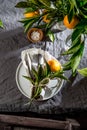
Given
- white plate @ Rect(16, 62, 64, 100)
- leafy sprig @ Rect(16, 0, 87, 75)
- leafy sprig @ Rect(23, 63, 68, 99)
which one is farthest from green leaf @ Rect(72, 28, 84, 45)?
white plate @ Rect(16, 62, 64, 100)

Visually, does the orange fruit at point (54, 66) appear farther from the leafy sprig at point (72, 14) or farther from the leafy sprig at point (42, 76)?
the leafy sprig at point (72, 14)

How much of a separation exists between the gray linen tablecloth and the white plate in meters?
0.02

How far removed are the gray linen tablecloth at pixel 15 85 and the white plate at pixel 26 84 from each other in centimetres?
2

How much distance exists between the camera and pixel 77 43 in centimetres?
65

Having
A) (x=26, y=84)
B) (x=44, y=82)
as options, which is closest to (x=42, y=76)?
(x=44, y=82)

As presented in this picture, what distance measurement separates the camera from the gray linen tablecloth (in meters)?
0.96

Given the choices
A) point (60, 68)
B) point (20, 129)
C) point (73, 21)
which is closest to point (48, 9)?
point (73, 21)

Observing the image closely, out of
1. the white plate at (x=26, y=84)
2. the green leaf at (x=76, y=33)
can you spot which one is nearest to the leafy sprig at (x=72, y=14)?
the green leaf at (x=76, y=33)

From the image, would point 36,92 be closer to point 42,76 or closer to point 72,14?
point 42,76

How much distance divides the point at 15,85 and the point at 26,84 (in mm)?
53

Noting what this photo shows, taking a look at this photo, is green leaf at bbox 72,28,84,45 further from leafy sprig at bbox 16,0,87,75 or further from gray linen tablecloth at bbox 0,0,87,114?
gray linen tablecloth at bbox 0,0,87,114

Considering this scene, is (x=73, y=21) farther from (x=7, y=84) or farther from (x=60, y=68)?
(x=7, y=84)

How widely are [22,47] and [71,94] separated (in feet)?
1.03

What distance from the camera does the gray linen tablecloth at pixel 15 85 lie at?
96 centimetres
